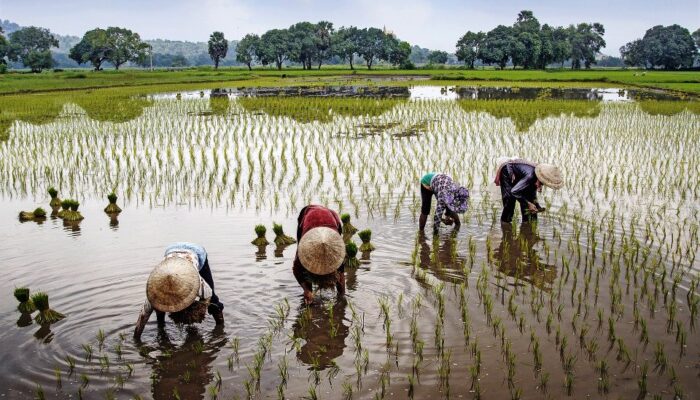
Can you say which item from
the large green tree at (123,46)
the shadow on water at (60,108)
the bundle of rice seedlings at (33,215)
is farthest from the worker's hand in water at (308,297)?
the large green tree at (123,46)

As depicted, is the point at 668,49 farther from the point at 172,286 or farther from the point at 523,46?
the point at 172,286

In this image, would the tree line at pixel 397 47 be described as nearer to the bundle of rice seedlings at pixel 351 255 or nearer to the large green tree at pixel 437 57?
the large green tree at pixel 437 57

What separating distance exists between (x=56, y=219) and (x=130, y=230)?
47.3 inches

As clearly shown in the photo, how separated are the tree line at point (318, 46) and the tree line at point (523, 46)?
7.65 metres

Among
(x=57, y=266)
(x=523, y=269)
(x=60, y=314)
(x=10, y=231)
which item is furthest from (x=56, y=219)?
(x=523, y=269)

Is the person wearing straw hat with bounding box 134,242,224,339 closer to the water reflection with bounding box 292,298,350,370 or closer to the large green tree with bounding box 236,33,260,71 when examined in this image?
the water reflection with bounding box 292,298,350,370

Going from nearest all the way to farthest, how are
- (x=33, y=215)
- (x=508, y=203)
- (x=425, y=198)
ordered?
(x=425, y=198) → (x=508, y=203) → (x=33, y=215)

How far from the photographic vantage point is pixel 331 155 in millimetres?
11609

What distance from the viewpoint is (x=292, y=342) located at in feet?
14.8

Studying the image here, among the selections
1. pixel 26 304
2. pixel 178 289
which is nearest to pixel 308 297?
pixel 178 289

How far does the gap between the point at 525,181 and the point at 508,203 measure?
620mm

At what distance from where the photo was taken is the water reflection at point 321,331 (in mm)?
4281

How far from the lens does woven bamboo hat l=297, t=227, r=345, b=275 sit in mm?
4219

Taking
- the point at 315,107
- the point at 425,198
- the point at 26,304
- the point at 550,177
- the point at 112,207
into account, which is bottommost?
the point at 26,304
